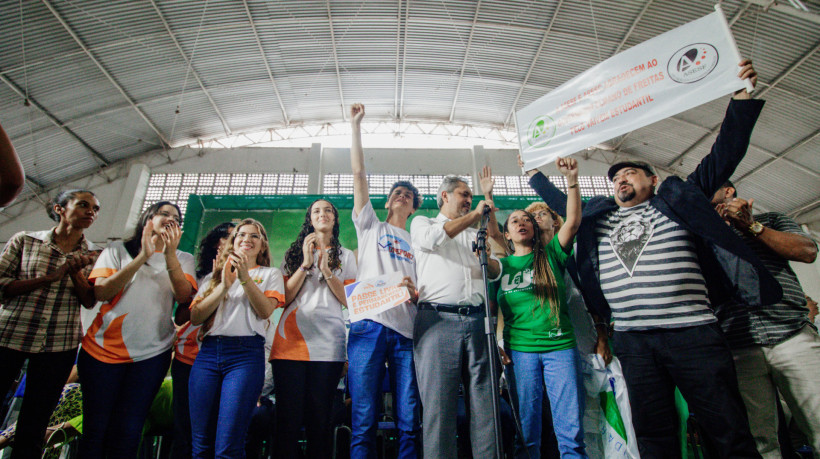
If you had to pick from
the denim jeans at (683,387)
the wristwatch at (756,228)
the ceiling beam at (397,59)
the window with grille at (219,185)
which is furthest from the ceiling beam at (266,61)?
the denim jeans at (683,387)

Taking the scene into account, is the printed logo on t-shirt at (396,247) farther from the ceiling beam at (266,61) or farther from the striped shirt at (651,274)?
the ceiling beam at (266,61)

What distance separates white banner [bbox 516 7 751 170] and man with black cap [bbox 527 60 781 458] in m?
0.18

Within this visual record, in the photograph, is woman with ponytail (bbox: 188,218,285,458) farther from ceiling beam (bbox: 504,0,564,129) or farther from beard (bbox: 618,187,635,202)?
ceiling beam (bbox: 504,0,564,129)

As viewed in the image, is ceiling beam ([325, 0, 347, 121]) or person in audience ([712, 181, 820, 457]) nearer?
person in audience ([712, 181, 820, 457])

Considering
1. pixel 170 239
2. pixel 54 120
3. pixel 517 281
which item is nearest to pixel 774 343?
pixel 517 281

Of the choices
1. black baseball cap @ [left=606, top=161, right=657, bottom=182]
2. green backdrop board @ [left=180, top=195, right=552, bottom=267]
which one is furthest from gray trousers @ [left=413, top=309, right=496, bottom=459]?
green backdrop board @ [left=180, top=195, right=552, bottom=267]

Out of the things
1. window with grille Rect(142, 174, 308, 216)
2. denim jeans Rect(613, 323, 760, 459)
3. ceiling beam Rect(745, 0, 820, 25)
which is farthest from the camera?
window with grille Rect(142, 174, 308, 216)

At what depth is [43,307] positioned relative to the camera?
2.06 m

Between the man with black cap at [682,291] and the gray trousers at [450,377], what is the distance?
69 cm

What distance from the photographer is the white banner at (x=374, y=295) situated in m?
1.84

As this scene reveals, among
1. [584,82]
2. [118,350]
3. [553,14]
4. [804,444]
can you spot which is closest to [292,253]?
[118,350]

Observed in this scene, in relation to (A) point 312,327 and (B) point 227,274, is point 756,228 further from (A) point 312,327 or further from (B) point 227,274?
(B) point 227,274

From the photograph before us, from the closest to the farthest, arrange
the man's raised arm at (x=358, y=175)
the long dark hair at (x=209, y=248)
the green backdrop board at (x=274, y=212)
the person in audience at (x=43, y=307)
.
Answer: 1. the person in audience at (x=43, y=307)
2. the man's raised arm at (x=358, y=175)
3. the long dark hair at (x=209, y=248)
4. the green backdrop board at (x=274, y=212)

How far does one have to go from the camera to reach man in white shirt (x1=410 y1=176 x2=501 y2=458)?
5.53 feet
